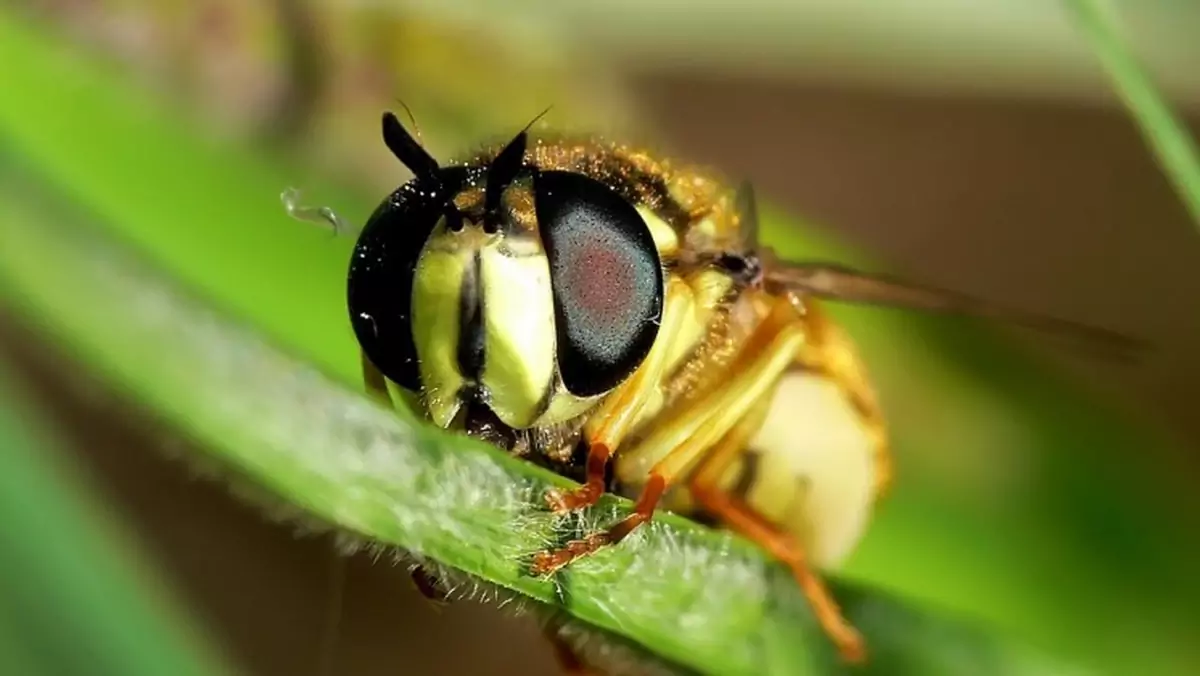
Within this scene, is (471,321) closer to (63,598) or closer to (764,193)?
(63,598)

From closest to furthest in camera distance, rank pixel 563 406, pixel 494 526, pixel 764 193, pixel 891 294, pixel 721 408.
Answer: pixel 494 526
pixel 563 406
pixel 721 408
pixel 891 294
pixel 764 193

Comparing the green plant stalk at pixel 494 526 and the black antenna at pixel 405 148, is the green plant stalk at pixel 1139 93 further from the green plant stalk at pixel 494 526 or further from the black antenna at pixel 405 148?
the black antenna at pixel 405 148

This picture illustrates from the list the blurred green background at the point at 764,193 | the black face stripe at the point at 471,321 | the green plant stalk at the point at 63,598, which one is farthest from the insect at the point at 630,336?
the green plant stalk at the point at 63,598

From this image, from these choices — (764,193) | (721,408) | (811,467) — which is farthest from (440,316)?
(764,193)

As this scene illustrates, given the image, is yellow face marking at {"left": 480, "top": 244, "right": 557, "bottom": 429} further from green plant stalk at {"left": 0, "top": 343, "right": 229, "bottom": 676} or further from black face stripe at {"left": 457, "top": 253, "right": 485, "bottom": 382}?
green plant stalk at {"left": 0, "top": 343, "right": 229, "bottom": 676}

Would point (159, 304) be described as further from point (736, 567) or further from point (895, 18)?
point (895, 18)

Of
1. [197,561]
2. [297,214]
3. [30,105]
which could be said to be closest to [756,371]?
[297,214]
